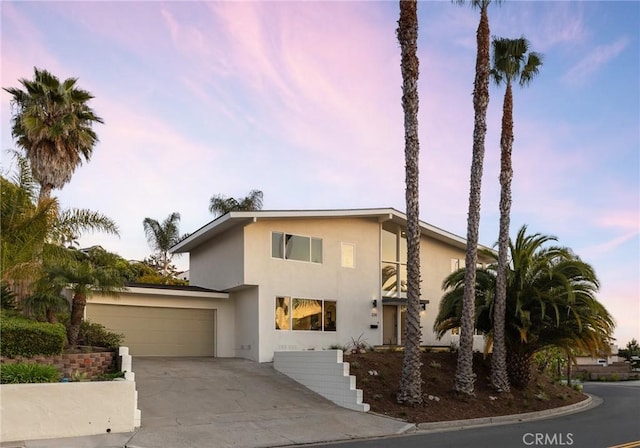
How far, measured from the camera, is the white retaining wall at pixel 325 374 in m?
17.7

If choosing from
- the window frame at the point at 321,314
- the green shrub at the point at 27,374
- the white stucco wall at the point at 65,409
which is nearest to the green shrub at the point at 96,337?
the green shrub at the point at 27,374

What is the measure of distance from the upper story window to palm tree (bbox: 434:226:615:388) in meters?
5.77

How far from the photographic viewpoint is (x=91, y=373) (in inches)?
650

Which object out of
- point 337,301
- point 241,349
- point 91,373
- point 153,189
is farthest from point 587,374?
point 91,373

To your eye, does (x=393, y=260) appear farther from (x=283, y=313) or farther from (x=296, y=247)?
(x=283, y=313)

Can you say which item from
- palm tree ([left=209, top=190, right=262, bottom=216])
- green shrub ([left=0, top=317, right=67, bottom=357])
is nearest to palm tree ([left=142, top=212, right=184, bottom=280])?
palm tree ([left=209, top=190, right=262, bottom=216])

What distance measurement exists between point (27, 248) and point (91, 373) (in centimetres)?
371

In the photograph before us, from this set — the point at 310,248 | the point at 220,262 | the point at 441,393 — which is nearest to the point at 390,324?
the point at 310,248

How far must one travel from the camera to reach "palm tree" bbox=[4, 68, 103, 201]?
23578 mm

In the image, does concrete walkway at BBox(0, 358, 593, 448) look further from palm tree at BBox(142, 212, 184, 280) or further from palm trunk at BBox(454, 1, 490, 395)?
palm tree at BBox(142, 212, 184, 280)

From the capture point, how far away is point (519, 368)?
67.9ft

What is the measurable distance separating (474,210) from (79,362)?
481 inches

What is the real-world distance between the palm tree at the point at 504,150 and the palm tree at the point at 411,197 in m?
3.33

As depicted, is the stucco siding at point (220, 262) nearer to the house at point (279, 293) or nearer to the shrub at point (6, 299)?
the house at point (279, 293)
